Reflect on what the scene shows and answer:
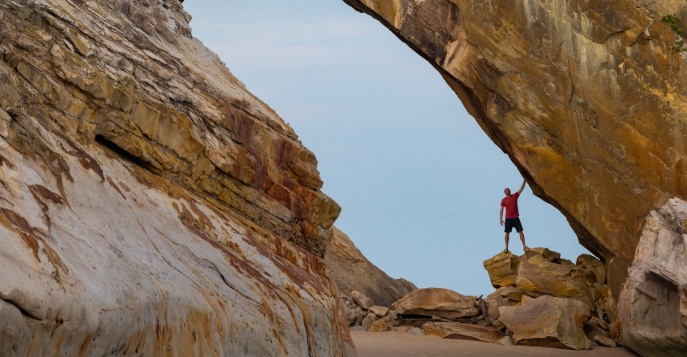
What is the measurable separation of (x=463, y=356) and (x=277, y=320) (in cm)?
780

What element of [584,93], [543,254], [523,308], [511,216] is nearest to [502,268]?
[543,254]

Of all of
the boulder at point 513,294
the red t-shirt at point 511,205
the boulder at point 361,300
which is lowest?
the boulder at point 361,300

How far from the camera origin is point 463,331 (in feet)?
67.8

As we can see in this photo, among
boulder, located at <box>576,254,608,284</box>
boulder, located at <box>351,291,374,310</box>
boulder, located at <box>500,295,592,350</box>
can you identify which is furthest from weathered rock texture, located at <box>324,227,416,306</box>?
boulder, located at <box>576,254,608,284</box>

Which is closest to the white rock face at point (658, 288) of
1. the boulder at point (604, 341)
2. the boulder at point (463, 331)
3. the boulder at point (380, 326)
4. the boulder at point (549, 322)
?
the boulder at point (604, 341)

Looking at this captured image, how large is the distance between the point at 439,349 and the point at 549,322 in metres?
2.66

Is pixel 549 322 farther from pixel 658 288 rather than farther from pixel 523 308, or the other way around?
pixel 658 288

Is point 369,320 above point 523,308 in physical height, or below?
below

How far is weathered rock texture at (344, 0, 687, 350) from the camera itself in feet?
61.3

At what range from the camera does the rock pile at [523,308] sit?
64.2 ft

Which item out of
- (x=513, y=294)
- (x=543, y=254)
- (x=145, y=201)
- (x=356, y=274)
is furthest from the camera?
(x=356, y=274)

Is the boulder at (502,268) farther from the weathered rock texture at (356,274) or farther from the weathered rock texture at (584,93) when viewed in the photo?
the weathered rock texture at (356,274)

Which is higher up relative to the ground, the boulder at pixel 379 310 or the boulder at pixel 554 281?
the boulder at pixel 554 281

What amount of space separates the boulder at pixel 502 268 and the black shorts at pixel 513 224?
0.62 meters
